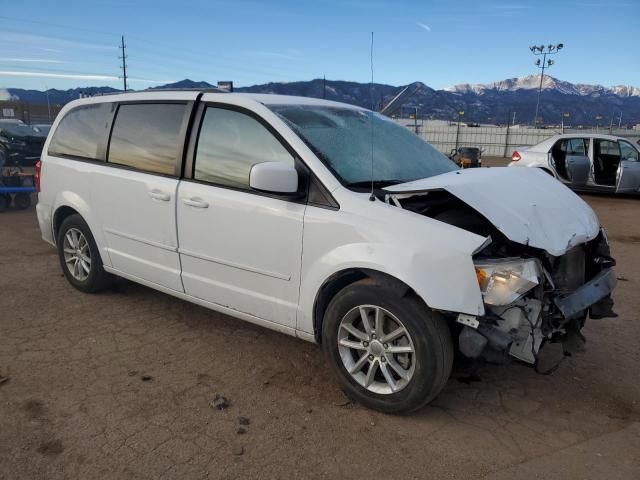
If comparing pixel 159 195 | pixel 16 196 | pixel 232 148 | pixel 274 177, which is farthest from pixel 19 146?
pixel 274 177

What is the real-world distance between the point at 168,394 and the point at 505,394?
2.10 m

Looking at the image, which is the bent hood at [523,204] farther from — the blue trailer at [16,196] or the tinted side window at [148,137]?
the blue trailer at [16,196]

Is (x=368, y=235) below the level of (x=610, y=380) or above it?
above

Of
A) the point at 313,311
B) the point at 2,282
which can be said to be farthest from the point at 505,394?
the point at 2,282

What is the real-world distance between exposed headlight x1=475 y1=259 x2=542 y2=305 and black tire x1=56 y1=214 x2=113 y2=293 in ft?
11.1

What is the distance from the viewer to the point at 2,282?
17.0ft

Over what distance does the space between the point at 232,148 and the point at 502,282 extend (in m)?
1.95

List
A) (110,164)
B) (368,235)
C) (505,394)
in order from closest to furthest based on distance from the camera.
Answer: (368,235) → (505,394) → (110,164)

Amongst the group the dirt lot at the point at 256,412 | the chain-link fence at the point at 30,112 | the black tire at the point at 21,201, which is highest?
the chain-link fence at the point at 30,112

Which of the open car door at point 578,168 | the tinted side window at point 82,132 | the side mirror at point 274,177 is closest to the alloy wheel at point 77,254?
the tinted side window at point 82,132

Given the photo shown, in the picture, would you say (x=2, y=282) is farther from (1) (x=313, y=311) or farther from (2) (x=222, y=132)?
(1) (x=313, y=311)

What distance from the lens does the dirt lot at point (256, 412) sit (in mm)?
2494

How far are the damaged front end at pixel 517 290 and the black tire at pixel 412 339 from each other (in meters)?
0.13

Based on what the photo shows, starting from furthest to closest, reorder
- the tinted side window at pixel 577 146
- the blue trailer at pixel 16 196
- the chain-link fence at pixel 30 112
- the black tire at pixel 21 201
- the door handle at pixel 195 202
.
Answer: the chain-link fence at pixel 30 112 → the tinted side window at pixel 577 146 → the black tire at pixel 21 201 → the blue trailer at pixel 16 196 → the door handle at pixel 195 202
